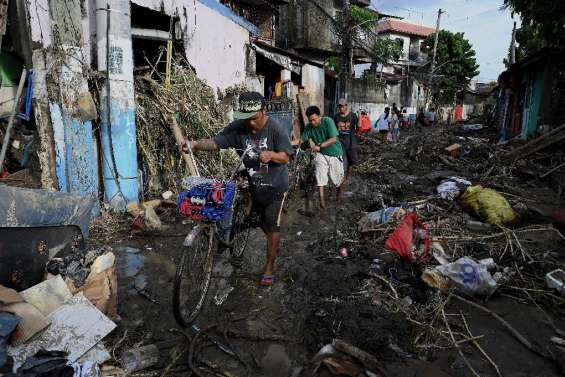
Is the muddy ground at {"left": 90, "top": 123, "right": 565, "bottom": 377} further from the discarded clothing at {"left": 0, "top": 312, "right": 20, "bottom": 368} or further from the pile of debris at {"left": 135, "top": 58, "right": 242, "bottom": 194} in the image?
the pile of debris at {"left": 135, "top": 58, "right": 242, "bottom": 194}

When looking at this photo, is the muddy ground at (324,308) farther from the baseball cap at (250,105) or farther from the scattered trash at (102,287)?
the baseball cap at (250,105)

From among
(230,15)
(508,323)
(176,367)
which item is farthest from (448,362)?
(230,15)

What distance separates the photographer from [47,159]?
591 cm

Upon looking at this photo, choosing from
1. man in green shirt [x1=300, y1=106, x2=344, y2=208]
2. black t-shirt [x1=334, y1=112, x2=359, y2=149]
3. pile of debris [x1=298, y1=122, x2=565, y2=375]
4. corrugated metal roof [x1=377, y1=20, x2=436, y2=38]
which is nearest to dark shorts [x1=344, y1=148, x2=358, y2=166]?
black t-shirt [x1=334, y1=112, x2=359, y2=149]

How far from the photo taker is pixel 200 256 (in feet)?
12.5

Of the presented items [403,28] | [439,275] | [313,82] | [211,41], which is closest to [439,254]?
[439,275]

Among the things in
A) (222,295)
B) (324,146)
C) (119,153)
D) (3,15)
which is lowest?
(222,295)

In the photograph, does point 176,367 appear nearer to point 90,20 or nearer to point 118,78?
point 118,78

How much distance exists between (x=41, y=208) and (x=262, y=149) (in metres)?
2.16

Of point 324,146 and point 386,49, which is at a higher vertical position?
point 386,49

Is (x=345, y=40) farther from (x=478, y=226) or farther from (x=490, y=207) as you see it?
(x=478, y=226)

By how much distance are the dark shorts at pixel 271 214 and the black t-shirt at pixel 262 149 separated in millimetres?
68

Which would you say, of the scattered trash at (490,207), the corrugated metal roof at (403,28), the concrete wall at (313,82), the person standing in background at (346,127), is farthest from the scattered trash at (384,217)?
the corrugated metal roof at (403,28)

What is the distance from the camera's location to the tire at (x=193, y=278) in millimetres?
3363
